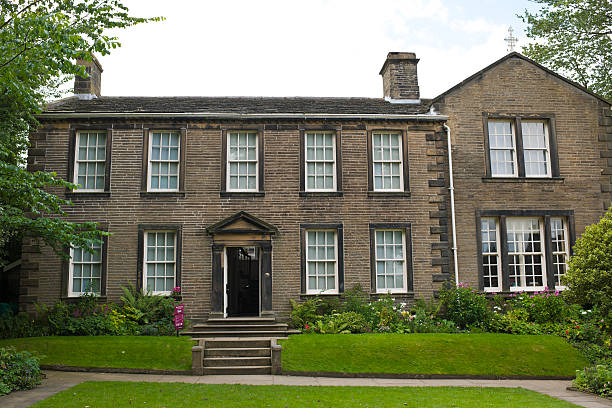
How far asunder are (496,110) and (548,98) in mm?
2030

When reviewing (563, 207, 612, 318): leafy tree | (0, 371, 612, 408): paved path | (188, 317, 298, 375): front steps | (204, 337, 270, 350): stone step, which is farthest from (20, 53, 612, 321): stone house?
(0, 371, 612, 408): paved path

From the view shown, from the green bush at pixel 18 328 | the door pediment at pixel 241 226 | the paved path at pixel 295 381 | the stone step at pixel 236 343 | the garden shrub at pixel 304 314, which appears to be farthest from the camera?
the door pediment at pixel 241 226

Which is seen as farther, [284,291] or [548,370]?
[284,291]

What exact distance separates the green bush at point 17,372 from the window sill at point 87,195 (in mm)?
6147

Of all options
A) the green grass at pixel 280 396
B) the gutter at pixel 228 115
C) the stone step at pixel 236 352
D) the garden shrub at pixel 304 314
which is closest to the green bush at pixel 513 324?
the green grass at pixel 280 396

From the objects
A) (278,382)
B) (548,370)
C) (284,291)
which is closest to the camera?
(278,382)

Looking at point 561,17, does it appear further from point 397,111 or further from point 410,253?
point 410,253

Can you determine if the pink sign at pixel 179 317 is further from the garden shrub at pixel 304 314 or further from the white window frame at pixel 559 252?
the white window frame at pixel 559 252

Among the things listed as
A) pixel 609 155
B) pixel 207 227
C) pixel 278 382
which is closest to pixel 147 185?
pixel 207 227

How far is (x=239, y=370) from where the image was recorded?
1260cm

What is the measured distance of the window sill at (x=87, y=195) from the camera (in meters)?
16.5

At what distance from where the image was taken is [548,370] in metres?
12.8

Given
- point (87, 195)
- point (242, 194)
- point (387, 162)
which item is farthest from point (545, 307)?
point (87, 195)

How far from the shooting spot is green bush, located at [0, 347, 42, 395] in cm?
→ 1030
